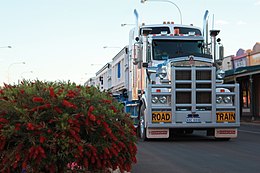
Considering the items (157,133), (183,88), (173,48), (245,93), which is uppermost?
(245,93)

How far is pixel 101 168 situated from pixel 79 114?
78 cm

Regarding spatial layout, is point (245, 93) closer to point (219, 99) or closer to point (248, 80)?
point (248, 80)

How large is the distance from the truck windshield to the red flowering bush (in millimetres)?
11059

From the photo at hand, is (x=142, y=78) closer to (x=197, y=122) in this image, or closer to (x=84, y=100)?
(x=197, y=122)

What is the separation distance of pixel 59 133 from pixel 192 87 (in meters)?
10.7

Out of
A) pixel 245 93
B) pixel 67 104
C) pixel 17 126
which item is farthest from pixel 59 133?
pixel 245 93

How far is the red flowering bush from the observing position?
5.83m

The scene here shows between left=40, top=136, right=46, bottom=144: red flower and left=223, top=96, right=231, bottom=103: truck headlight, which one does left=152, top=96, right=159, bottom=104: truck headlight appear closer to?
left=223, top=96, right=231, bottom=103: truck headlight

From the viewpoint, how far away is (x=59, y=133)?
232 inches

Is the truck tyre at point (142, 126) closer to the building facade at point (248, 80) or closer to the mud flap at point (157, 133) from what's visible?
A: the mud flap at point (157, 133)

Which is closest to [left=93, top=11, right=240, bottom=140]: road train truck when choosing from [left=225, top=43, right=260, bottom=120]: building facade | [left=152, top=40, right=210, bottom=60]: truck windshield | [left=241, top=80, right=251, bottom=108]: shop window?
[left=152, top=40, right=210, bottom=60]: truck windshield

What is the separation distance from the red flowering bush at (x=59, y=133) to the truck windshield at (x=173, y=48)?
11.1 m

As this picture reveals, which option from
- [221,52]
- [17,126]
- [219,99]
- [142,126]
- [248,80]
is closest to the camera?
[17,126]

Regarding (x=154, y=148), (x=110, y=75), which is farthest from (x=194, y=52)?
(x=110, y=75)
